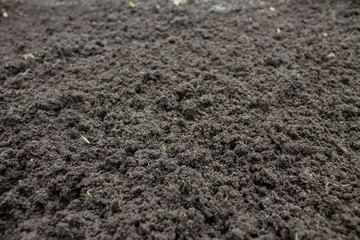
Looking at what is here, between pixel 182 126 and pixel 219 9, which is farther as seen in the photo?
pixel 219 9

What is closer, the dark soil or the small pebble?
the dark soil

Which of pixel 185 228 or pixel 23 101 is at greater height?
pixel 23 101

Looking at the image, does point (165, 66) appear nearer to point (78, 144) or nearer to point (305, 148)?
point (78, 144)

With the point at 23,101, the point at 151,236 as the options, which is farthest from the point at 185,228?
the point at 23,101

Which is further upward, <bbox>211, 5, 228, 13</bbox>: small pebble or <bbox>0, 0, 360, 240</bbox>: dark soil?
<bbox>211, 5, 228, 13</bbox>: small pebble

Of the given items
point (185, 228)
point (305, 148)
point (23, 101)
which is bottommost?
point (185, 228)

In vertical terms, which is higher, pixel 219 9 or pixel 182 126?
pixel 219 9

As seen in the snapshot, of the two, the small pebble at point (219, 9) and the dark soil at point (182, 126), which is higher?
the small pebble at point (219, 9)

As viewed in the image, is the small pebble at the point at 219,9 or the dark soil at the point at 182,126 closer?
the dark soil at the point at 182,126
